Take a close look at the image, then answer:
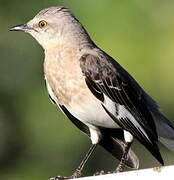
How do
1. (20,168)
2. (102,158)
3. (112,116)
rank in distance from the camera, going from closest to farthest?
(112,116) → (20,168) → (102,158)

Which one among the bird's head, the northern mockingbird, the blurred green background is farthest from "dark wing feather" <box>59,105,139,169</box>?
the blurred green background

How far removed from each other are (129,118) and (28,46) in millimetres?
3931

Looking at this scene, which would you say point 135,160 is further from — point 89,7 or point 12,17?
point 12,17

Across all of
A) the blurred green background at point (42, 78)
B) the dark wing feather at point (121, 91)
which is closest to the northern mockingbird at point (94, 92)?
the dark wing feather at point (121, 91)

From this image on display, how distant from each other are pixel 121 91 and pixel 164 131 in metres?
0.57

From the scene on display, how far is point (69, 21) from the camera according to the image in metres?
8.27

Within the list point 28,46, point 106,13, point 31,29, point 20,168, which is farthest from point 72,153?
point 31,29

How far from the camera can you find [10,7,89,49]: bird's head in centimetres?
819

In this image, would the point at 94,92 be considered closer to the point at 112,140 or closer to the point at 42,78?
the point at 112,140

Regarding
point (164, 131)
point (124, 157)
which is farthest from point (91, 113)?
point (164, 131)

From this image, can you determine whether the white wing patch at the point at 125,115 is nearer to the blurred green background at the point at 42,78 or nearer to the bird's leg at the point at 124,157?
the bird's leg at the point at 124,157

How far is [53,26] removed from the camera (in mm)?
8258

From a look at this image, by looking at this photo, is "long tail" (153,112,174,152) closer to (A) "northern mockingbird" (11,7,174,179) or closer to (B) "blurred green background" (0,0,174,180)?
(A) "northern mockingbird" (11,7,174,179)

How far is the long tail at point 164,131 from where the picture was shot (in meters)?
8.10
